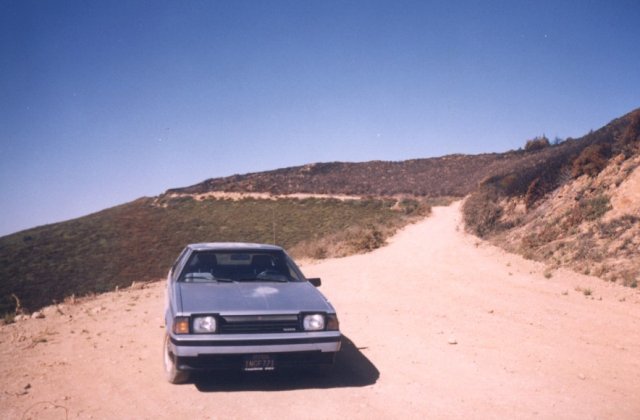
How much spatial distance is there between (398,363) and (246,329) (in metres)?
2.28

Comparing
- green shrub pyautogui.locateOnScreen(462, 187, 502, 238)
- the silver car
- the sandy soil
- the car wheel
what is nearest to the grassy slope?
green shrub pyautogui.locateOnScreen(462, 187, 502, 238)

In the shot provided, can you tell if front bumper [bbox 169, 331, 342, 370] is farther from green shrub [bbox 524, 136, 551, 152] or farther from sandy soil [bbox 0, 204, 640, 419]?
green shrub [bbox 524, 136, 551, 152]

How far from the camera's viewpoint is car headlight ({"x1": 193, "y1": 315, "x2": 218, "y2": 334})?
4633mm

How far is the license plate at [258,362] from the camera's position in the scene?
4.58 meters

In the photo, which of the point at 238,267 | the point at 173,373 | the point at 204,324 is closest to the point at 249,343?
the point at 204,324

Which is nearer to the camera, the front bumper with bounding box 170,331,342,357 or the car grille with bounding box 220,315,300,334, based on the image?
the front bumper with bounding box 170,331,342,357

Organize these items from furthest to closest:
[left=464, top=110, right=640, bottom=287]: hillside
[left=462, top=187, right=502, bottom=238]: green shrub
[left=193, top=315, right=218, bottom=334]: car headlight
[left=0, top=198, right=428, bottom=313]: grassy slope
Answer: [left=0, top=198, right=428, bottom=313]: grassy slope
[left=462, top=187, right=502, bottom=238]: green shrub
[left=464, top=110, right=640, bottom=287]: hillside
[left=193, top=315, right=218, bottom=334]: car headlight

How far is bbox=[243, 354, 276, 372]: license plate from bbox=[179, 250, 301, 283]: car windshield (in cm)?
151

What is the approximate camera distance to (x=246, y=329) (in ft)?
15.5

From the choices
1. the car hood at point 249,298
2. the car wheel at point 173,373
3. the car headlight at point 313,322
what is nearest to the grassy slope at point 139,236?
the car hood at point 249,298

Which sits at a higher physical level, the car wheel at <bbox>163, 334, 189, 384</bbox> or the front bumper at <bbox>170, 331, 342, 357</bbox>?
the front bumper at <bbox>170, 331, 342, 357</bbox>

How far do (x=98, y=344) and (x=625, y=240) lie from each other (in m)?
11.6

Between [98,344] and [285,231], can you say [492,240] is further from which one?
[285,231]

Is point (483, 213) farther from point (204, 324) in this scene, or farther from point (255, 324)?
point (204, 324)
